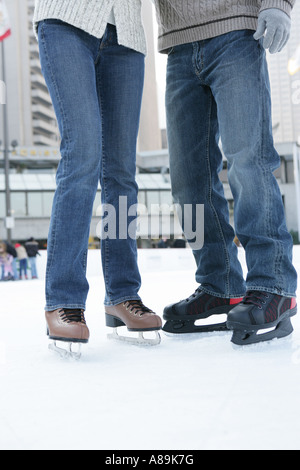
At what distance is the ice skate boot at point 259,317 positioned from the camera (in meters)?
1.08

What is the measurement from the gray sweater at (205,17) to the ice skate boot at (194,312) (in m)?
0.76

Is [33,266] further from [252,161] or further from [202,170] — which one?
[252,161]

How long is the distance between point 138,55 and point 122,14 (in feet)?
0.37

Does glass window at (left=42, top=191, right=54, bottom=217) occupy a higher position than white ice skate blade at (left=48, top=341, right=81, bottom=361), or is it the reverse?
glass window at (left=42, top=191, right=54, bottom=217)

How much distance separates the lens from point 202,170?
140 centimetres

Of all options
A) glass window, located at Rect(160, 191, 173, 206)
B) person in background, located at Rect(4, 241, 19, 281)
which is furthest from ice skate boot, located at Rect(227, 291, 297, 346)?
glass window, located at Rect(160, 191, 173, 206)

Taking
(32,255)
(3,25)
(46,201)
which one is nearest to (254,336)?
(32,255)

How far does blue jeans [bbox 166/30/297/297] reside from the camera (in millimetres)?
1202

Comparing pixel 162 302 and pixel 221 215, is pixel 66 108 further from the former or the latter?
pixel 162 302

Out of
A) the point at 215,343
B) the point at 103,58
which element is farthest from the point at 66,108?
the point at 215,343

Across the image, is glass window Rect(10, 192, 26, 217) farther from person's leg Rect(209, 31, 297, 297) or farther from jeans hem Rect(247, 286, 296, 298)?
jeans hem Rect(247, 286, 296, 298)

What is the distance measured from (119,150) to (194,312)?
0.52 m

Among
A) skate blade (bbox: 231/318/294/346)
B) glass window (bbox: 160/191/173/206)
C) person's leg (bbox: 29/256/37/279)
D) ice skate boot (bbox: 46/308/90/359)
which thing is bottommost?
person's leg (bbox: 29/256/37/279)

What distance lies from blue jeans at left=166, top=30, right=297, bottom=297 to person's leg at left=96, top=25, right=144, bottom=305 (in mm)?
162
